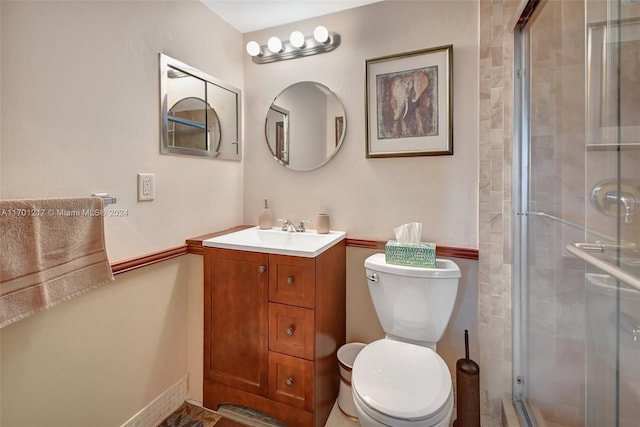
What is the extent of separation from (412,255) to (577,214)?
2.05ft

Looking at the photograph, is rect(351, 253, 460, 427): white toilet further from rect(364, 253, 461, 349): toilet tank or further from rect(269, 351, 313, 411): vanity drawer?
rect(269, 351, 313, 411): vanity drawer

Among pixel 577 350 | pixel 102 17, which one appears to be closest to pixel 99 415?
pixel 102 17

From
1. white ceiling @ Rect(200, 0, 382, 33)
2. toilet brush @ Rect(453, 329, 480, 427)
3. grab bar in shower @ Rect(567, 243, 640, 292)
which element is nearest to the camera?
grab bar in shower @ Rect(567, 243, 640, 292)

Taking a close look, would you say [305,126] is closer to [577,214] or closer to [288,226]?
[288,226]

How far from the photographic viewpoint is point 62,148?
1.06 m

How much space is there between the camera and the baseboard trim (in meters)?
1.36

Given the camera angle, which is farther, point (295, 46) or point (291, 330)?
point (295, 46)

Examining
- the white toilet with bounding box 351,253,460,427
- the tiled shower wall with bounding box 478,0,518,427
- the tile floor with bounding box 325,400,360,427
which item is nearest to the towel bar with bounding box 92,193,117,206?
the white toilet with bounding box 351,253,460,427

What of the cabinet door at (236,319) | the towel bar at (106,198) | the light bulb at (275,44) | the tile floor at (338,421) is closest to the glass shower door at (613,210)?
the tile floor at (338,421)

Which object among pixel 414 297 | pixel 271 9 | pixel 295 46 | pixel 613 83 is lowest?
pixel 414 297

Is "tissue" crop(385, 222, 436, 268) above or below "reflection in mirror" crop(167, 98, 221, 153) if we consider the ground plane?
below

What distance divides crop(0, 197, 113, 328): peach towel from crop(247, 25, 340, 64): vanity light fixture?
4.27 ft

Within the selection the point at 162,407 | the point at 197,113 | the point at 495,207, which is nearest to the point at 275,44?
the point at 197,113

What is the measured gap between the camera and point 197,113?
5.36 feet
